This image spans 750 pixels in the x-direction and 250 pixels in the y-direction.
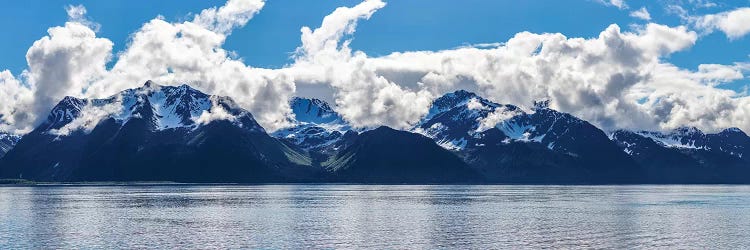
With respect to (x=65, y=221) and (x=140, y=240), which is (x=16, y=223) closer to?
(x=65, y=221)

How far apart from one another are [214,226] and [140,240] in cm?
2845

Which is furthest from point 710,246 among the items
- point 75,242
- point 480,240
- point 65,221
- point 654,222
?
point 65,221

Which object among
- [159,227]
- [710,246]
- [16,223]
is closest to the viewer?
[710,246]

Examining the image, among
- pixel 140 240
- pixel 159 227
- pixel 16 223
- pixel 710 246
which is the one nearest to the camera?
pixel 710 246

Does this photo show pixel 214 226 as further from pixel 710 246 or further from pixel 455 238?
pixel 710 246

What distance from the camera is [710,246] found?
113500 millimetres

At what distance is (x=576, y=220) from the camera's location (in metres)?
164

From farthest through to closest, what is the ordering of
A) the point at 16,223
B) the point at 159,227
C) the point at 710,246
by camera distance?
1. the point at 16,223
2. the point at 159,227
3. the point at 710,246

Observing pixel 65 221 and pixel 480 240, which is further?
pixel 65 221

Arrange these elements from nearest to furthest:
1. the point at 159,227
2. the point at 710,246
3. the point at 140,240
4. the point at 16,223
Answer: the point at 710,246
the point at 140,240
the point at 159,227
the point at 16,223

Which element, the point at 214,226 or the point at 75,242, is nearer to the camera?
the point at 75,242

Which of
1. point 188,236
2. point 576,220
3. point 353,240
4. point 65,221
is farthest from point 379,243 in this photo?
point 65,221

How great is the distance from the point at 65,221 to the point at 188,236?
46035mm

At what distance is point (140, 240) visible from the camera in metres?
122
